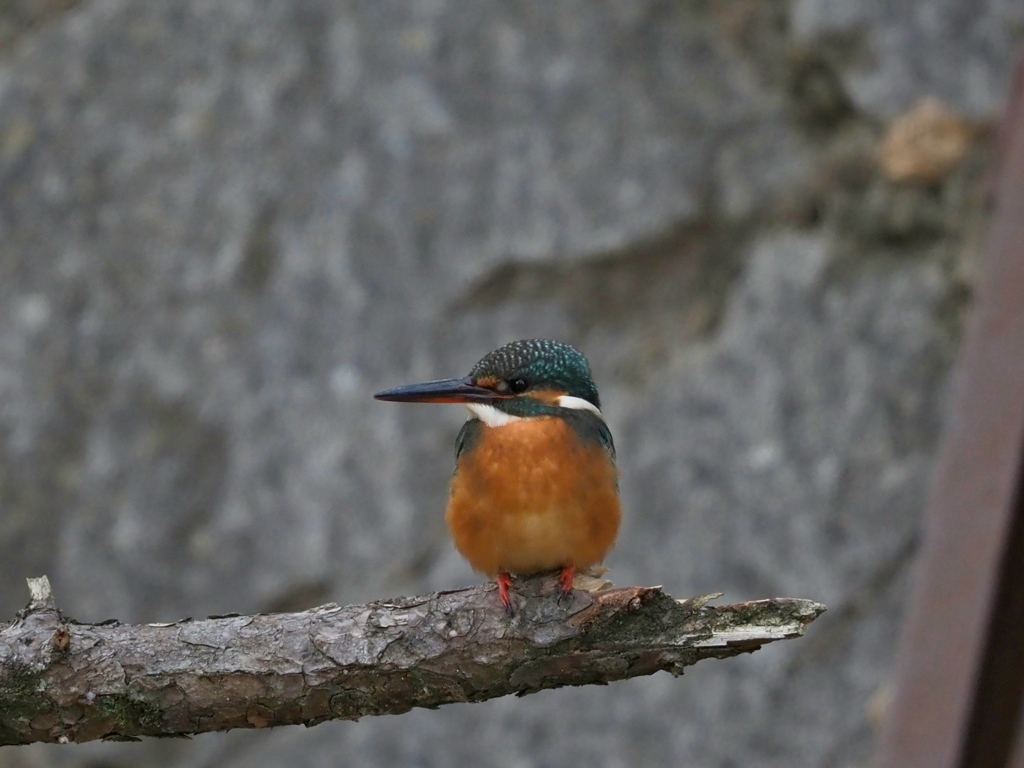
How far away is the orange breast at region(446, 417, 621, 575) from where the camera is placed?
7.54 feet

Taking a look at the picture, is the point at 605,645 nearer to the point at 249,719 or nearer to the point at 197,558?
the point at 249,719

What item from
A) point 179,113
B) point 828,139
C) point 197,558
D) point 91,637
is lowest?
point 197,558

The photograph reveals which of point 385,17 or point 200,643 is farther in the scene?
point 385,17

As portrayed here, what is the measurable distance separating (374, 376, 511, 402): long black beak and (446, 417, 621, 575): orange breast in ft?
0.27

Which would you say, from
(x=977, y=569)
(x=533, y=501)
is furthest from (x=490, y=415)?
(x=977, y=569)

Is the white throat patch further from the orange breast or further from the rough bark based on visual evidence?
the rough bark

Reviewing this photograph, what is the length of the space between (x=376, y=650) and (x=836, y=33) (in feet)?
7.91

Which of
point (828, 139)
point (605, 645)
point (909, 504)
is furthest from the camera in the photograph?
point (828, 139)

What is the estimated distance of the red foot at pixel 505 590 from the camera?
1925mm

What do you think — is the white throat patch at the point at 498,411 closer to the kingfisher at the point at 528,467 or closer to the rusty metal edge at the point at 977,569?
the kingfisher at the point at 528,467

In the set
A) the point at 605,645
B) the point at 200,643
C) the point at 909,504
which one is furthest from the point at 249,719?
the point at 909,504

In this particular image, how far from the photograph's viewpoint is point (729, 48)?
3.77m

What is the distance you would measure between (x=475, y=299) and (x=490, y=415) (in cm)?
119

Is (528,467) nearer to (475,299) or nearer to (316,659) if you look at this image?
(316,659)
